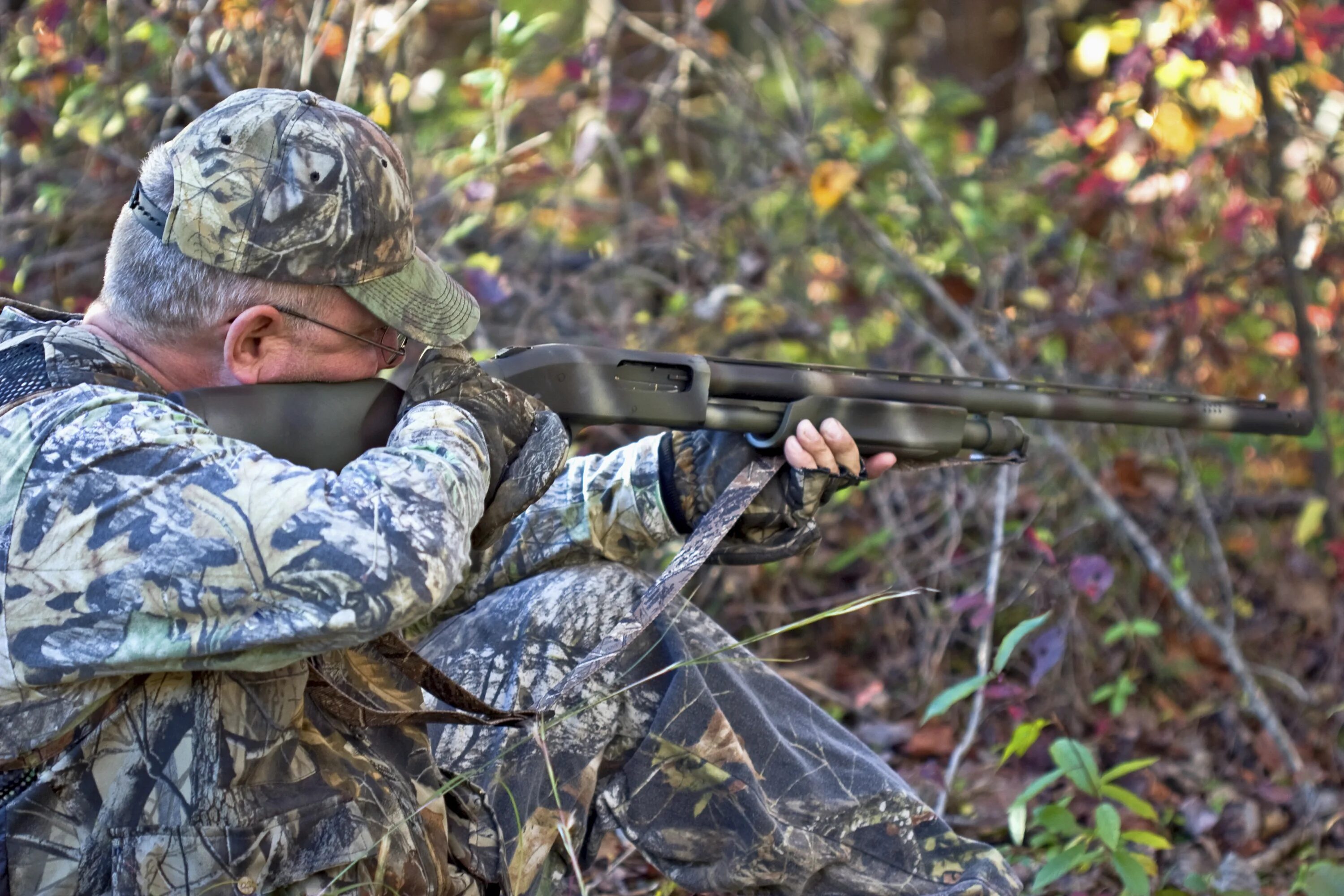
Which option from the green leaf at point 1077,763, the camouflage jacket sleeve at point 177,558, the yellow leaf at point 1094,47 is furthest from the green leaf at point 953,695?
the yellow leaf at point 1094,47

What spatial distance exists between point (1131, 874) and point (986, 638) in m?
1.04

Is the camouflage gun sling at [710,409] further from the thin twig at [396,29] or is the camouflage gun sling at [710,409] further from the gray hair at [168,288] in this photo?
the thin twig at [396,29]

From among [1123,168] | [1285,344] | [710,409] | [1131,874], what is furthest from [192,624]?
[1285,344]

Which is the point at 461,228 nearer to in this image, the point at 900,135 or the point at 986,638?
the point at 900,135

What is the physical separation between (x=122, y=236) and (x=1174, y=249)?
4.09 m

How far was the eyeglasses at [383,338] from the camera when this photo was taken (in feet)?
6.74

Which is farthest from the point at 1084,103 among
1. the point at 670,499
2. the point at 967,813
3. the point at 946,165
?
the point at 670,499

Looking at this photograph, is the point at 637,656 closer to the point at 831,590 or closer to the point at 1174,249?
the point at 831,590

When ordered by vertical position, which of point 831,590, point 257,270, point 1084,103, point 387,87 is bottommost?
point 831,590

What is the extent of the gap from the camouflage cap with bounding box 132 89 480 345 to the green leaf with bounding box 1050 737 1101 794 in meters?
1.89

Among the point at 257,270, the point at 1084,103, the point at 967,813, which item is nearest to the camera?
the point at 257,270

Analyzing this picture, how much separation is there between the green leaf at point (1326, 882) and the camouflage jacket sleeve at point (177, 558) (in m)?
1.72

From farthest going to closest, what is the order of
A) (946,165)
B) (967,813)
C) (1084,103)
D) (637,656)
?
(1084,103)
(946,165)
(967,813)
(637,656)

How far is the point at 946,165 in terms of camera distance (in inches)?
259
